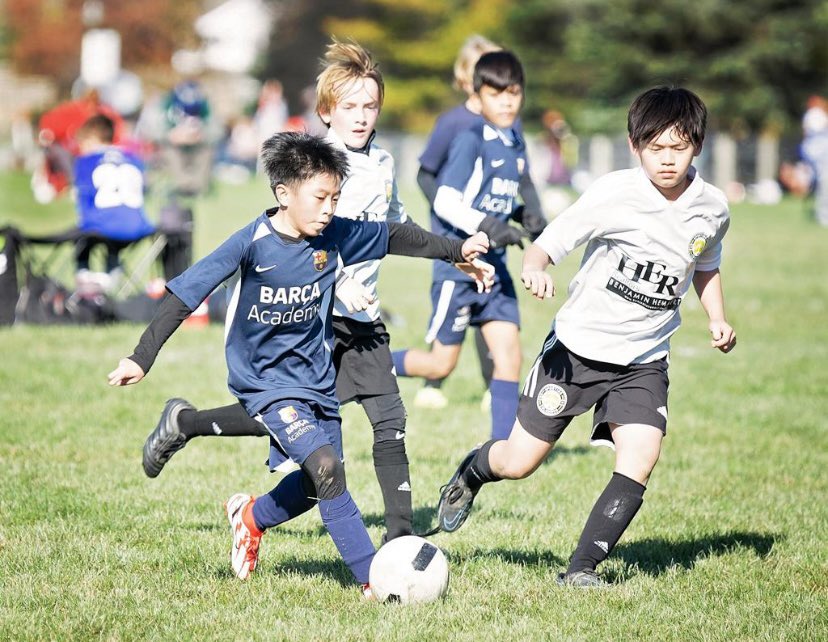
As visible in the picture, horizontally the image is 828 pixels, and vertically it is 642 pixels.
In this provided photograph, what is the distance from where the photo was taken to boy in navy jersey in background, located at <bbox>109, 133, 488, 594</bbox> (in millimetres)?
4430

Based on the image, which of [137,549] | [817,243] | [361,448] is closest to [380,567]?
[137,549]

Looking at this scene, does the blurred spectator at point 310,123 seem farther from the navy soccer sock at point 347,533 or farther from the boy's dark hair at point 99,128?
the boy's dark hair at point 99,128

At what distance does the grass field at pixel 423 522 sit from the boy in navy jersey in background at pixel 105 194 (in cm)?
124

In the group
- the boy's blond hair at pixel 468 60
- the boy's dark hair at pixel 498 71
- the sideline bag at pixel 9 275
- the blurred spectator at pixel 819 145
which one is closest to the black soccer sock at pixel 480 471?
the boy's dark hair at pixel 498 71

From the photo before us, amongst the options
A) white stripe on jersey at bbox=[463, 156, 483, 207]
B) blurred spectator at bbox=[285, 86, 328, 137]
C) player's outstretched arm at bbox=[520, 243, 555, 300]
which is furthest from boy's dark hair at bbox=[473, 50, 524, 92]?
player's outstretched arm at bbox=[520, 243, 555, 300]

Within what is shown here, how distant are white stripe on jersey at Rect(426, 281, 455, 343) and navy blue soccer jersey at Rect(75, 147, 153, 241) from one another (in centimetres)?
532

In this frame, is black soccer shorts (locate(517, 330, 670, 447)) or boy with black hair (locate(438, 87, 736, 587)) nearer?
boy with black hair (locate(438, 87, 736, 587))

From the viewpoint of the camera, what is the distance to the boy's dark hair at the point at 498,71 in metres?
6.69

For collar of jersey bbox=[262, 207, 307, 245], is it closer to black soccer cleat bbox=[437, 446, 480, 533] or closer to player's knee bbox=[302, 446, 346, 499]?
player's knee bbox=[302, 446, 346, 499]

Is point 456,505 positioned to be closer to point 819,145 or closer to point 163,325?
point 163,325

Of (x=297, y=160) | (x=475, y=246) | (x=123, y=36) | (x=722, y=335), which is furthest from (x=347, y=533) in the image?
(x=123, y=36)

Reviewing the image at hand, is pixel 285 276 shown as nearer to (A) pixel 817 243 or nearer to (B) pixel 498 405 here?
(B) pixel 498 405

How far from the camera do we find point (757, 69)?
39500mm

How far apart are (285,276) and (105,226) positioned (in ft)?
24.0
